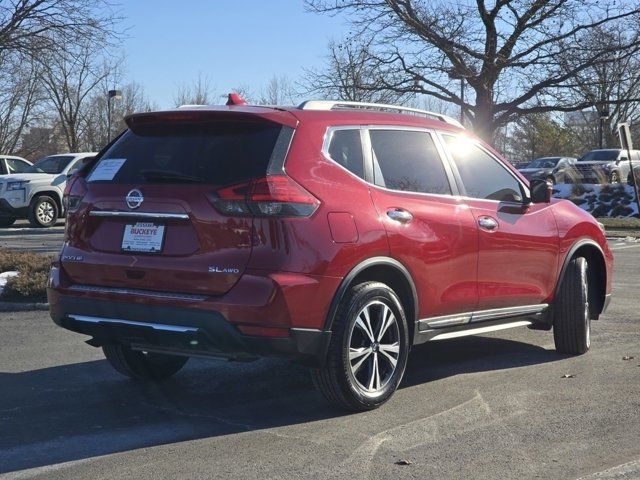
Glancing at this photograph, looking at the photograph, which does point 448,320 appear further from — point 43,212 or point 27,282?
point 43,212

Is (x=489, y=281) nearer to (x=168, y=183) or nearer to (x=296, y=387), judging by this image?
(x=296, y=387)

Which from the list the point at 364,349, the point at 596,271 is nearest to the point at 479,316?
the point at 364,349

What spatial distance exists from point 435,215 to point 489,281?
0.79 m

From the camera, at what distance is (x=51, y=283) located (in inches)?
221

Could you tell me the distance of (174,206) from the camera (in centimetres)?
508

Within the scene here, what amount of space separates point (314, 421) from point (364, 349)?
1.72 ft

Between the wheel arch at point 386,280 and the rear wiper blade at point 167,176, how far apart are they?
103 centimetres

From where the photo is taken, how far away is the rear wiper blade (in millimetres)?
5145

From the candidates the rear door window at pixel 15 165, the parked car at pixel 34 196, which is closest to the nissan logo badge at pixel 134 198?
the parked car at pixel 34 196

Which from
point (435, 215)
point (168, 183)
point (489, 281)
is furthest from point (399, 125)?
point (168, 183)

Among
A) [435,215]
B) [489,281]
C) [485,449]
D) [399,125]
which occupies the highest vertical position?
[399,125]

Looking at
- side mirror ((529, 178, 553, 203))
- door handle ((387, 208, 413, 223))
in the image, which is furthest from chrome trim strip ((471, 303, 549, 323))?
door handle ((387, 208, 413, 223))

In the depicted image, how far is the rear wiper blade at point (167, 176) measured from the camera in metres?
5.14

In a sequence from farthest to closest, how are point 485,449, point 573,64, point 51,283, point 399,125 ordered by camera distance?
point 573,64 < point 399,125 < point 51,283 < point 485,449
